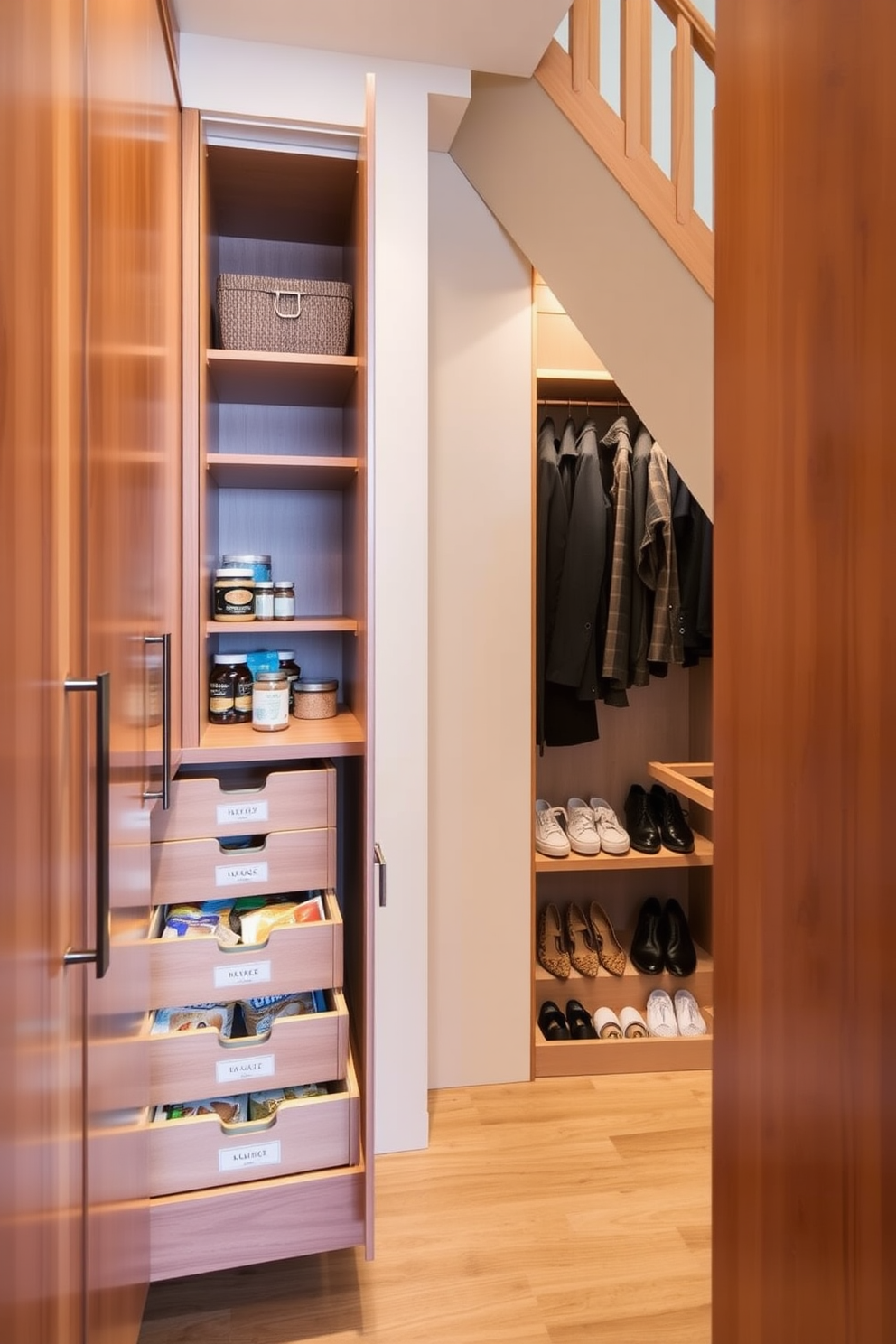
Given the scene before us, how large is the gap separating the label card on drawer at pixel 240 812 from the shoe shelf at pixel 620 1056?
3.99ft

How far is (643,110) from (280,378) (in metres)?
0.96

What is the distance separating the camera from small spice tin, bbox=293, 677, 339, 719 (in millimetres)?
1811

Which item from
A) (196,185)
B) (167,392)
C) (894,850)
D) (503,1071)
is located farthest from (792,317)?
(503,1071)

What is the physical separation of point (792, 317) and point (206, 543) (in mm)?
1319

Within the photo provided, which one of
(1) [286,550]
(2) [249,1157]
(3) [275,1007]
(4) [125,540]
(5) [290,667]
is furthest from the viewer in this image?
(1) [286,550]

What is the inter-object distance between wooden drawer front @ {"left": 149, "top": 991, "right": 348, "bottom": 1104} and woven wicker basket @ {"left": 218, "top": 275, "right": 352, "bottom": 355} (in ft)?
4.15

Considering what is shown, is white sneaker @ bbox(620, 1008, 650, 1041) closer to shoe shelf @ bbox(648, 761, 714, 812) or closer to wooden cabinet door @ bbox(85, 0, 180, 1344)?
shoe shelf @ bbox(648, 761, 714, 812)

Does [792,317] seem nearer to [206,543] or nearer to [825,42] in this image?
[825,42]

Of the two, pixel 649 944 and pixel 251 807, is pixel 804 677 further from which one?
pixel 649 944

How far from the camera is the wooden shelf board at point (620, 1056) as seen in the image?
2.38 metres

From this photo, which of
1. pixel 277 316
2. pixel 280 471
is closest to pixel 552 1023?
pixel 280 471

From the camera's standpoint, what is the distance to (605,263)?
1.90 m

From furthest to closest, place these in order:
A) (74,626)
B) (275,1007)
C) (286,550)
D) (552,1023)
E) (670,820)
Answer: (670,820) → (552,1023) → (286,550) → (275,1007) → (74,626)

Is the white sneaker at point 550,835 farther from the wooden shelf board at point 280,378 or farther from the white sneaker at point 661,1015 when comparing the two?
the wooden shelf board at point 280,378
